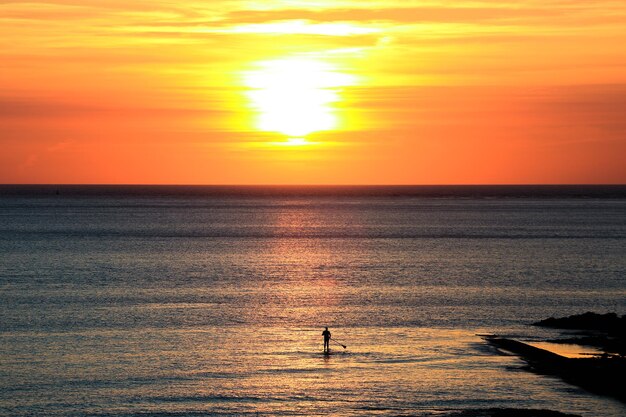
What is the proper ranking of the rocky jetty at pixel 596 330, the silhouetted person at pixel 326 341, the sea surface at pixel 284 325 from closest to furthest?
the sea surface at pixel 284 325
the silhouetted person at pixel 326 341
the rocky jetty at pixel 596 330

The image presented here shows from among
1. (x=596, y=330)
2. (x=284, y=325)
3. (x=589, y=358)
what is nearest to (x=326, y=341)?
(x=284, y=325)

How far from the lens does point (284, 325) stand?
2410 inches

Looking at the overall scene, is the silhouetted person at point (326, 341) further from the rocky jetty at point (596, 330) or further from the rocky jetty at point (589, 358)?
the rocky jetty at point (596, 330)

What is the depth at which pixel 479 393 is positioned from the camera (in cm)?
4197

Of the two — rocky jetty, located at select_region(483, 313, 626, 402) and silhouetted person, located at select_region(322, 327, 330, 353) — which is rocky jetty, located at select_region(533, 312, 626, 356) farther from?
silhouetted person, located at select_region(322, 327, 330, 353)

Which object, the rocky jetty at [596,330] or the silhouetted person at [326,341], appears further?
the rocky jetty at [596,330]

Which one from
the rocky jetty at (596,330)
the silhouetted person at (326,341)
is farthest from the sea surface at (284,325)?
the rocky jetty at (596,330)

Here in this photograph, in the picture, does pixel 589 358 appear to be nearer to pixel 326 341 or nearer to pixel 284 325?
pixel 326 341

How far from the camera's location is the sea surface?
41031 millimetres

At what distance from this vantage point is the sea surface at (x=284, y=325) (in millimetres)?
41031

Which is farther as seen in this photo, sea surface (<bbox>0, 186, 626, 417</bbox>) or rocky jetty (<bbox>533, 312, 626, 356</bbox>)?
rocky jetty (<bbox>533, 312, 626, 356</bbox>)

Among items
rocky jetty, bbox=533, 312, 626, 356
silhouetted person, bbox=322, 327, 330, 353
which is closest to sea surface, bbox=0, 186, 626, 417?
silhouetted person, bbox=322, 327, 330, 353

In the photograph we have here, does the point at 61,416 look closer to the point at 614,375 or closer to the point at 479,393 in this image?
the point at 479,393

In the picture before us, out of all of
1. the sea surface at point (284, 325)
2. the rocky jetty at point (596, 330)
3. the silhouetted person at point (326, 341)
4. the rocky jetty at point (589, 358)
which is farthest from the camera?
the rocky jetty at point (596, 330)
